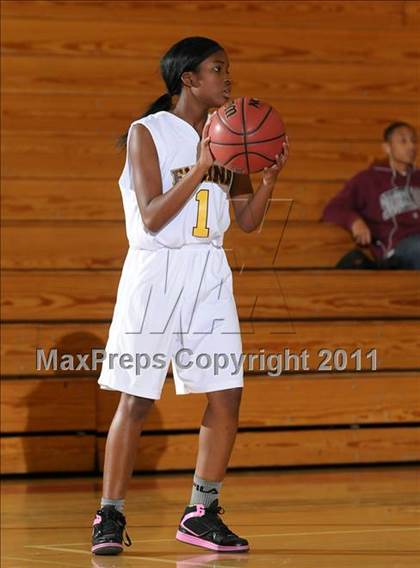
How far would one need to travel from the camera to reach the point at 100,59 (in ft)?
20.5

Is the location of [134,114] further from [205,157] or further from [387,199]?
[205,157]

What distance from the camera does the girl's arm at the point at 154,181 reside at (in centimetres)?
284

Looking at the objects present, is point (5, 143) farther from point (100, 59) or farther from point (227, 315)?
point (227, 315)

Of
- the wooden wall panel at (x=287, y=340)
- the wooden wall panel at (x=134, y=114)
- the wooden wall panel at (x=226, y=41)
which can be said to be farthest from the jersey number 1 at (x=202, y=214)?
the wooden wall panel at (x=226, y=41)

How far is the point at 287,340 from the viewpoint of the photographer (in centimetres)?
492

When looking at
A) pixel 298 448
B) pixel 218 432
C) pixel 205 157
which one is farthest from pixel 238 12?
pixel 218 432

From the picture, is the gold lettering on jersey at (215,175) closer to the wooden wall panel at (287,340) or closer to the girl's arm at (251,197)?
the girl's arm at (251,197)

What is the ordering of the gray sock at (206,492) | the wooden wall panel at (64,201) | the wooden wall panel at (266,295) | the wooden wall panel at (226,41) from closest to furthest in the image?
the gray sock at (206,492), the wooden wall panel at (266,295), the wooden wall panel at (64,201), the wooden wall panel at (226,41)

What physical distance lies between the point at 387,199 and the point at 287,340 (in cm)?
119

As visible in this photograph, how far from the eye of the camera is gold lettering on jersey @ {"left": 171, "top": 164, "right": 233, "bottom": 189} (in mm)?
3020

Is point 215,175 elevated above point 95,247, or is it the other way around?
point 95,247

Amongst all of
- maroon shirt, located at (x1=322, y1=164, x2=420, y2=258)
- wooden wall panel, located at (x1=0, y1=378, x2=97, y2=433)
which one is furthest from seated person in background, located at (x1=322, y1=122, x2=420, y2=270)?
wooden wall panel, located at (x1=0, y1=378, x2=97, y2=433)

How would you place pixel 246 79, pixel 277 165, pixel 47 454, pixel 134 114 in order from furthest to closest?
1. pixel 246 79
2. pixel 134 114
3. pixel 47 454
4. pixel 277 165

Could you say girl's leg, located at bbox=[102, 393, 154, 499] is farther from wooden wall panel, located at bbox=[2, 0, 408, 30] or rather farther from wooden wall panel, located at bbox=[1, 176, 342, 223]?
wooden wall panel, located at bbox=[2, 0, 408, 30]
